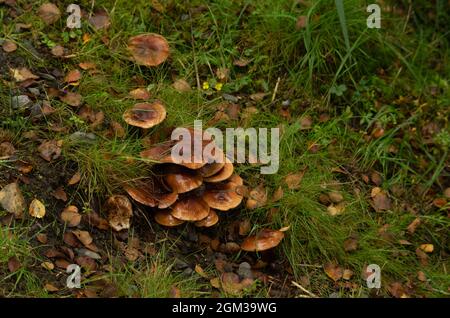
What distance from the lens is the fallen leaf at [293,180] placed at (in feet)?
13.1

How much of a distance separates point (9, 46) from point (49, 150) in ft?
3.03

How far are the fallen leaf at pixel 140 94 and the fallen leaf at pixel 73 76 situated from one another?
37cm

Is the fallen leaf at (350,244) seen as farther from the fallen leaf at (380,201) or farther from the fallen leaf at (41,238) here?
the fallen leaf at (41,238)

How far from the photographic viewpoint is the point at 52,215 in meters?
3.60

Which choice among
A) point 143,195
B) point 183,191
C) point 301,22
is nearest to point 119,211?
point 143,195

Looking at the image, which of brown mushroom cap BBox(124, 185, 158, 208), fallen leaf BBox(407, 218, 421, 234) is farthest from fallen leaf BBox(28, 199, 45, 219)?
fallen leaf BBox(407, 218, 421, 234)

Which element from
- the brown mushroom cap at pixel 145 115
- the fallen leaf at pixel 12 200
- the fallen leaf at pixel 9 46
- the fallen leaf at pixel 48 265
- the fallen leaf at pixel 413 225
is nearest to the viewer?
the fallen leaf at pixel 48 265

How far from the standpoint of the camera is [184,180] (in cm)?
362

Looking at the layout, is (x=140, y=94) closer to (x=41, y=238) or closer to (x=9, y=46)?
(x=9, y=46)

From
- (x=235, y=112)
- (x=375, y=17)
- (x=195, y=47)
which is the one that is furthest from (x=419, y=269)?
(x=195, y=47)

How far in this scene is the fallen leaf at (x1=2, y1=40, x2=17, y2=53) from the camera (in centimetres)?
417

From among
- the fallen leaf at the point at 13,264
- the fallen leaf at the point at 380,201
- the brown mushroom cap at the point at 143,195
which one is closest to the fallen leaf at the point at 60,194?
the brown mushroom cap at the point at 143,195

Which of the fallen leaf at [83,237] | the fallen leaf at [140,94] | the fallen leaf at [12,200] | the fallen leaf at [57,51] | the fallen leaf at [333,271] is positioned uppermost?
the fallen leaf at [57,51]
